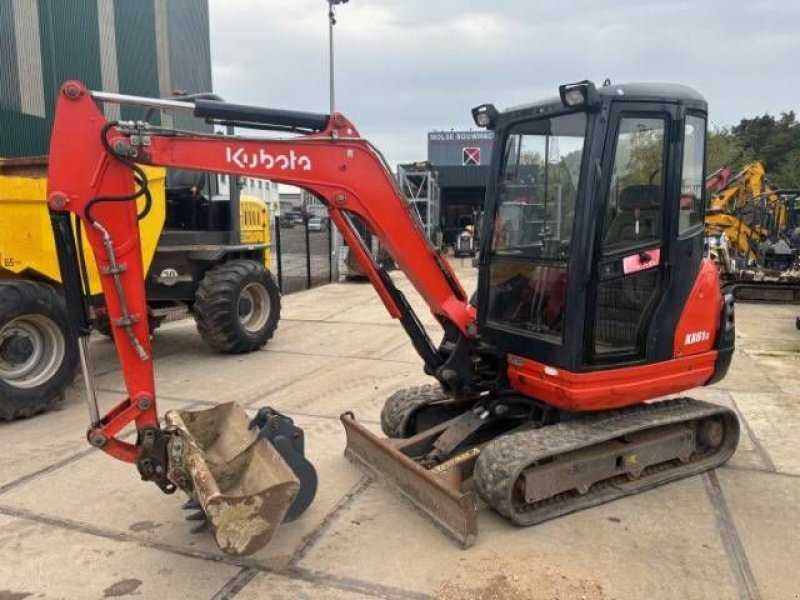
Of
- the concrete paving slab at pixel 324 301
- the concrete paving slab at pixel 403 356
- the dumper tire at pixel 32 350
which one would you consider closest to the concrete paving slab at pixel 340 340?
the concrete paving slab at pixel 403 356

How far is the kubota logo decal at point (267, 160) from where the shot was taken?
3543 millimetres

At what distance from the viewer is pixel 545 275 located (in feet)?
13.2

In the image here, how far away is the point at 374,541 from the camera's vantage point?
11.7 ft

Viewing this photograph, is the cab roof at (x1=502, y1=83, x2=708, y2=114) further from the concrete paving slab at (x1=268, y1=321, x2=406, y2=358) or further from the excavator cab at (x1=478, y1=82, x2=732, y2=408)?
the concrete paving slab at (x1=268, y1=321, x2=406, y2=358)

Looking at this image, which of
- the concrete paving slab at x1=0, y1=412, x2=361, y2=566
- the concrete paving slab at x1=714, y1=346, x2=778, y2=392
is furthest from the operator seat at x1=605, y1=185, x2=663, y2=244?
the concrete paving slab at x1=714, y1=346, x2=778, y2=392

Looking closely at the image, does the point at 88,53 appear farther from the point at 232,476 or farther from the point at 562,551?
the point at 562,551

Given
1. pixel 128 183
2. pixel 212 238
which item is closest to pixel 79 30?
pixel 212 238

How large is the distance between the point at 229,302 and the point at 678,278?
499 centimetres

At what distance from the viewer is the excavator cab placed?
373cm

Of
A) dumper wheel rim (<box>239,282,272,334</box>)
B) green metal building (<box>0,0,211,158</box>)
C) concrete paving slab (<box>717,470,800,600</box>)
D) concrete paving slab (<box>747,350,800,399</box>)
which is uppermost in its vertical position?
green metal building (<box>0,0,211,158</box>)

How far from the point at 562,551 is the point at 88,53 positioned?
69.5ft

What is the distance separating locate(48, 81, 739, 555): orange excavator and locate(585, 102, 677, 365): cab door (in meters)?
0.01

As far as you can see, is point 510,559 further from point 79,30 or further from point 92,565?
point 79,30

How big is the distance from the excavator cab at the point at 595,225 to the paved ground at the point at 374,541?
0.95m
